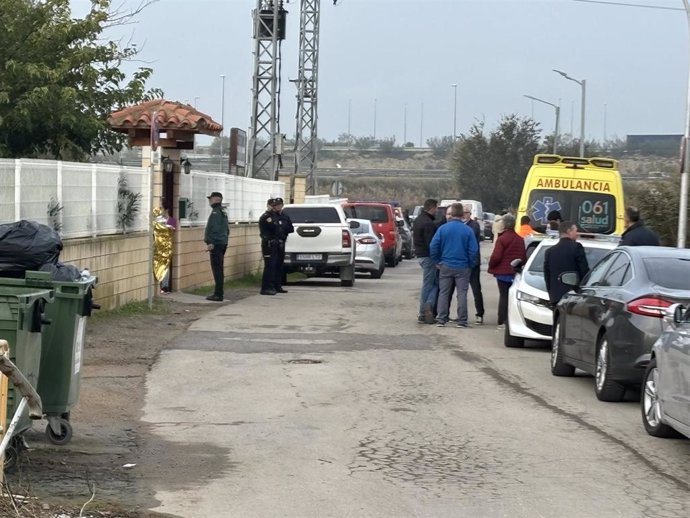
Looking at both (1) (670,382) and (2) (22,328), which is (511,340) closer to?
(1) (670,382)

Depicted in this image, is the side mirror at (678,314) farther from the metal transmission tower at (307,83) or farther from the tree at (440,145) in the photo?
the tree at (440,145)

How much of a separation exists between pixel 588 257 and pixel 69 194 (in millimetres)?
7068

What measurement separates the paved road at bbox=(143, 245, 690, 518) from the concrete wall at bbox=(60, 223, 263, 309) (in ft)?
6.38

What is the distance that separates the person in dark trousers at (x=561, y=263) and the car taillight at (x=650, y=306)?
383cm

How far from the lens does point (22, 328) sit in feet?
25.6

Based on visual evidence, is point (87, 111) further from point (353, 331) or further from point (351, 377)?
point (351, 377)

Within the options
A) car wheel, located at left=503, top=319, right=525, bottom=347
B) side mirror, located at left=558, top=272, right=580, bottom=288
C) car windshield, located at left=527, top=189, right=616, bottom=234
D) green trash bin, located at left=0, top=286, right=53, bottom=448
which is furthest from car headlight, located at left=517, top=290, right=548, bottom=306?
green trash bin, located at left=0, top=286, right=53, bottom=448

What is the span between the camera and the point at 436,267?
1938 cm

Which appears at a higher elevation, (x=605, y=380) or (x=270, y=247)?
(x=270, y=247)

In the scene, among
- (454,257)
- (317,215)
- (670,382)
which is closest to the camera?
(670,382)

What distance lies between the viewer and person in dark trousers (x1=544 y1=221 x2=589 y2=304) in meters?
15.2

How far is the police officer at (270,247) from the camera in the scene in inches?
978

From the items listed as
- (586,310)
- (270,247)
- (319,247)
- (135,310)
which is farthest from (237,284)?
(586,310)

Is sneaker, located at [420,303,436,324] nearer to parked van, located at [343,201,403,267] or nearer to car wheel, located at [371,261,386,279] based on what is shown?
car wheel, located at [371,261,386,279]
